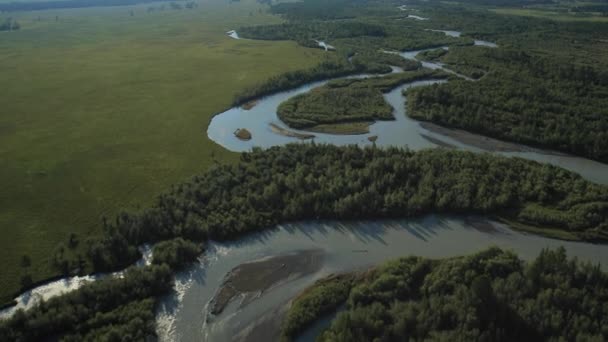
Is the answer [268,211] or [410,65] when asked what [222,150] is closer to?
[268,211]

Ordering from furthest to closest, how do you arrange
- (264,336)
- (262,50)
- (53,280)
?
(262,50), (53,280), (264,336)

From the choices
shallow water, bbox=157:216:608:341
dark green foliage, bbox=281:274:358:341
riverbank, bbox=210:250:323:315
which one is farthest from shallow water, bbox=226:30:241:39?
dark green foliage, bbox=281:274:358:341

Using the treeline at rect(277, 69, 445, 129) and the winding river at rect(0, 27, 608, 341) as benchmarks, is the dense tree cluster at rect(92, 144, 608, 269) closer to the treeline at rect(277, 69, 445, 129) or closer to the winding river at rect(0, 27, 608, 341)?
the winding river at rect(0, 27, 608, 341)

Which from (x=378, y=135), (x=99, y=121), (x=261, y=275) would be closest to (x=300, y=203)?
(x=261, y=275)

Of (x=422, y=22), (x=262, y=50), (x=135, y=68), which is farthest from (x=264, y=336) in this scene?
(x=422, y=22)

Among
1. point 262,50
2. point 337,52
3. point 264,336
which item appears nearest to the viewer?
point 264,336

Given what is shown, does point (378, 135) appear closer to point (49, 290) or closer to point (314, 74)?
point (314, 74)

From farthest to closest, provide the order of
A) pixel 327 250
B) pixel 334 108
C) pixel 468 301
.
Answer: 1. pixel 334 108
2. pixel 327 250
3. pixel 468 301
